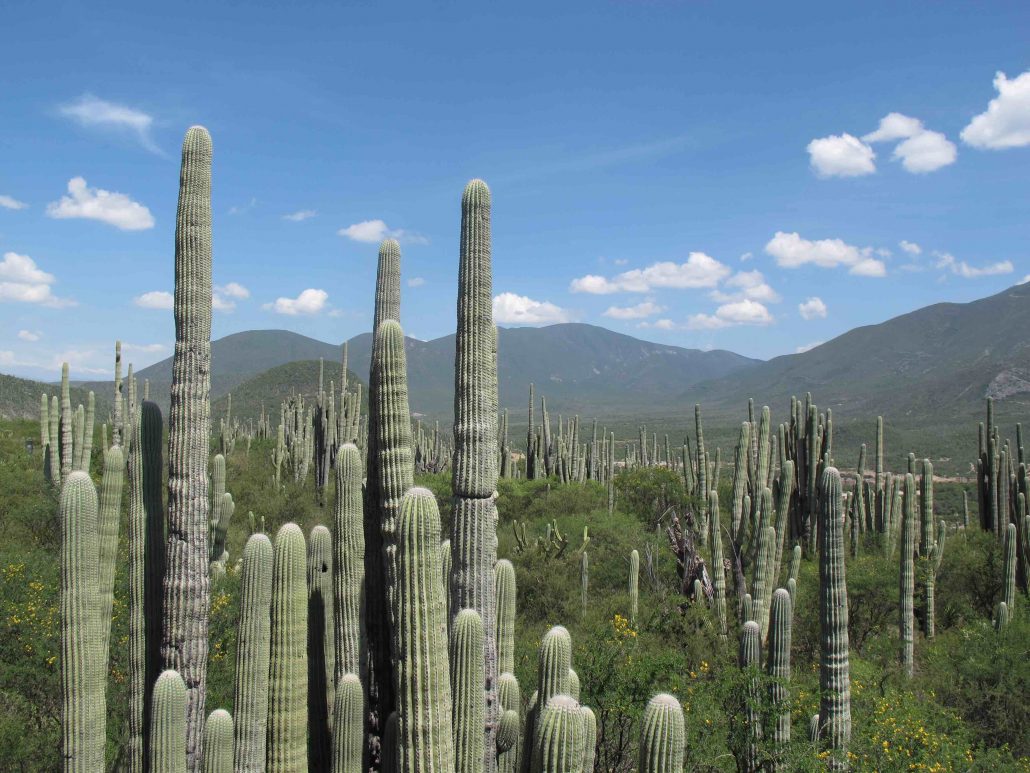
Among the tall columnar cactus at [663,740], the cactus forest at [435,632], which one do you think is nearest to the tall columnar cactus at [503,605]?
the cactus forest at [435,632]

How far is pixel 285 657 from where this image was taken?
4.52 m

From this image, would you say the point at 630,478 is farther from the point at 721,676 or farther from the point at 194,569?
the point at 194,569

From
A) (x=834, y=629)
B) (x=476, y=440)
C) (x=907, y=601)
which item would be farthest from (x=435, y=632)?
(x=907, y=601)

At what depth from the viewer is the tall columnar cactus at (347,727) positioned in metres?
4.46

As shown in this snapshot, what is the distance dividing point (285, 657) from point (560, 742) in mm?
1742

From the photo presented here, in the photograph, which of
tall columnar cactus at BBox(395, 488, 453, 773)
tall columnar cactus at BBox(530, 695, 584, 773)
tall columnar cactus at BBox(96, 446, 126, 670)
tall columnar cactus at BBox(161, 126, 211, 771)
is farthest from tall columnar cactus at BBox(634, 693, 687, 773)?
tall columnar cactus at BBox(96, 446, 126, 670)

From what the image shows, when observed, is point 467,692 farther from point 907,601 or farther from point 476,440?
point 907,601

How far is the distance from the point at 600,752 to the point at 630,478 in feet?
54.7

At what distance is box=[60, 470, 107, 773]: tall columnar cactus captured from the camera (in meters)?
4.68

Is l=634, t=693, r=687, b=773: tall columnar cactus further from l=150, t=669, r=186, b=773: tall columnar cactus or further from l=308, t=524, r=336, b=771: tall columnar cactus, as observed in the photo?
l=150, t=669, r=186, b=773: tall columnar cactus

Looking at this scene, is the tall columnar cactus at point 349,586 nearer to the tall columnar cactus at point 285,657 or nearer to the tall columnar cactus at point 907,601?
the tall columnar cactus at point 285,657

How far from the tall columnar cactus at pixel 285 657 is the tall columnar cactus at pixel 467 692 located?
99cm

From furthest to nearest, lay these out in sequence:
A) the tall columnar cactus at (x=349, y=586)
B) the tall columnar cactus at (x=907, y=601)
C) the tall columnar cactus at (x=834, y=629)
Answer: the tall columnar cactus at (x=907, y=601) < the tall columnar cactus at (x=834, y=629) < the tall columnar cactus at (x=349, y=586)

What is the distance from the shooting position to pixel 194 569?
213 inches
